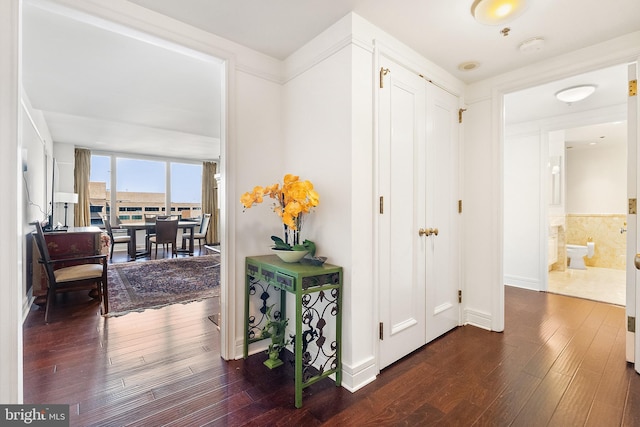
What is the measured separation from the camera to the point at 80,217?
7023 millimetres

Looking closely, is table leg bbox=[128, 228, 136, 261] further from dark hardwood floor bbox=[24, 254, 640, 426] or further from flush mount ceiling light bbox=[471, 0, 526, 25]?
flush mount ceiling light bbox=[471, 0, 526, 25]

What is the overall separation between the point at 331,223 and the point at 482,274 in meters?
1.79

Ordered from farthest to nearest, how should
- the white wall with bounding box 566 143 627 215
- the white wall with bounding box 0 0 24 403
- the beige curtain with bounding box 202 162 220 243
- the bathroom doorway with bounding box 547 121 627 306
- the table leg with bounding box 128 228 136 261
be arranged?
the beige curtain with bounding box 202 162 220 243 → the table leg with bounding box 128 228 136 261 → the white wall with bounding box 566 143 627 215 → the bathroom doorway with bounding box 547 121 627 306 → the white wall with bounding box 0 0 24 403

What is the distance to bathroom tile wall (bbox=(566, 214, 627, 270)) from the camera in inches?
216

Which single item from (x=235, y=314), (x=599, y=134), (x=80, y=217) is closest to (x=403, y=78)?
(x=235, y=314)

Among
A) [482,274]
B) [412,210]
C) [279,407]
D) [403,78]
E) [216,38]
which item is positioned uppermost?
[216,38]

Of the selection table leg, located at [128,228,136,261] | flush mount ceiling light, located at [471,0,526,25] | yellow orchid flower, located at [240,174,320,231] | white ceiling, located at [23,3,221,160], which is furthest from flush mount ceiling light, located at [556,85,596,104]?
table leg, located at [128,228,136,261]

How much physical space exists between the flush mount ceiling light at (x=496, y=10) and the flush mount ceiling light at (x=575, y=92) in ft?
5.78

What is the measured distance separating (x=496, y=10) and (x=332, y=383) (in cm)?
253

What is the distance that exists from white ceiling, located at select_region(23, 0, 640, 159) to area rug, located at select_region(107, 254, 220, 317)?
2492mm

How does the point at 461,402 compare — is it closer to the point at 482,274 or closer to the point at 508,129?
the point at 482,274

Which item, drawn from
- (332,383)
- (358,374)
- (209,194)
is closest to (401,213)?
(358,374)

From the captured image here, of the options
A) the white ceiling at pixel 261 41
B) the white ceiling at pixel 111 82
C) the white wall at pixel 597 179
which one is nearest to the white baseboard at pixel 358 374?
the white ceiling at pixel 261 41

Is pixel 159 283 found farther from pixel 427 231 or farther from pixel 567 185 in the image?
pixel 567 185
